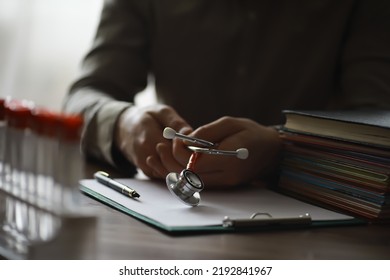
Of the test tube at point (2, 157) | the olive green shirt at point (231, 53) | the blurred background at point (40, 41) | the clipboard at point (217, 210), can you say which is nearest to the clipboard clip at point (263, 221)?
the clipboard at point (217, 210)

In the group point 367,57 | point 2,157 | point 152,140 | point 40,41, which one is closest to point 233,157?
point 152,140

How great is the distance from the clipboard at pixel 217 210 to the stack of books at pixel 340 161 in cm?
3

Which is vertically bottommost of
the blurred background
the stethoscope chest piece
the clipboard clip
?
the clipboard clip

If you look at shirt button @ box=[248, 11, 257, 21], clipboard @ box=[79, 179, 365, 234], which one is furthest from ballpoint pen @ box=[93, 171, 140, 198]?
shirt button @ box=[248, 11, 257, 21]

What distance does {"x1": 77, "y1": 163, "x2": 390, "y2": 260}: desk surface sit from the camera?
559 mm

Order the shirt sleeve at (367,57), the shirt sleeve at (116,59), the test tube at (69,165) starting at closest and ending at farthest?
1. the test tube at (69,165)
2. the shirt sleeve at (367,57)
3. the shirt sleeve at (116,59)

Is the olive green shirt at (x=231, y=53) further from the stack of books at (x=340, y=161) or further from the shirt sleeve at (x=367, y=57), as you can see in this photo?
the stack of books at (x=340, y=161)

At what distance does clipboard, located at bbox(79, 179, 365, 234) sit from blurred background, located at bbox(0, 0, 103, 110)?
1119 millimetres

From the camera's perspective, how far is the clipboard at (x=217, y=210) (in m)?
0.64

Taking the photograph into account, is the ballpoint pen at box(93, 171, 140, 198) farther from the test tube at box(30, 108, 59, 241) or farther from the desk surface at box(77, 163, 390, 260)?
the test tube at box(30, 108, 59, 241)

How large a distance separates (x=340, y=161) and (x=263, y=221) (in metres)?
0.18

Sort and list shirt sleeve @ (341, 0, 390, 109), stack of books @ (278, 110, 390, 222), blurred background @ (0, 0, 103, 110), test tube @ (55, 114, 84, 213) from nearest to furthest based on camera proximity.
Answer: test tube @ (55, 114, 84, 213) → stack of books @ (278, 110, 390, 222) → shirt sleeve @ (341, 0, 390, 109) → blurred background @ (0, 0, 103, 110)

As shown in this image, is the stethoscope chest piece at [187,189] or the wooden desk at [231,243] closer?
the wooden desk at [231,243]

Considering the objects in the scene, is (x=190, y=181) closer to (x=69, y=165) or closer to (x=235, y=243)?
(x=235, y=243)
